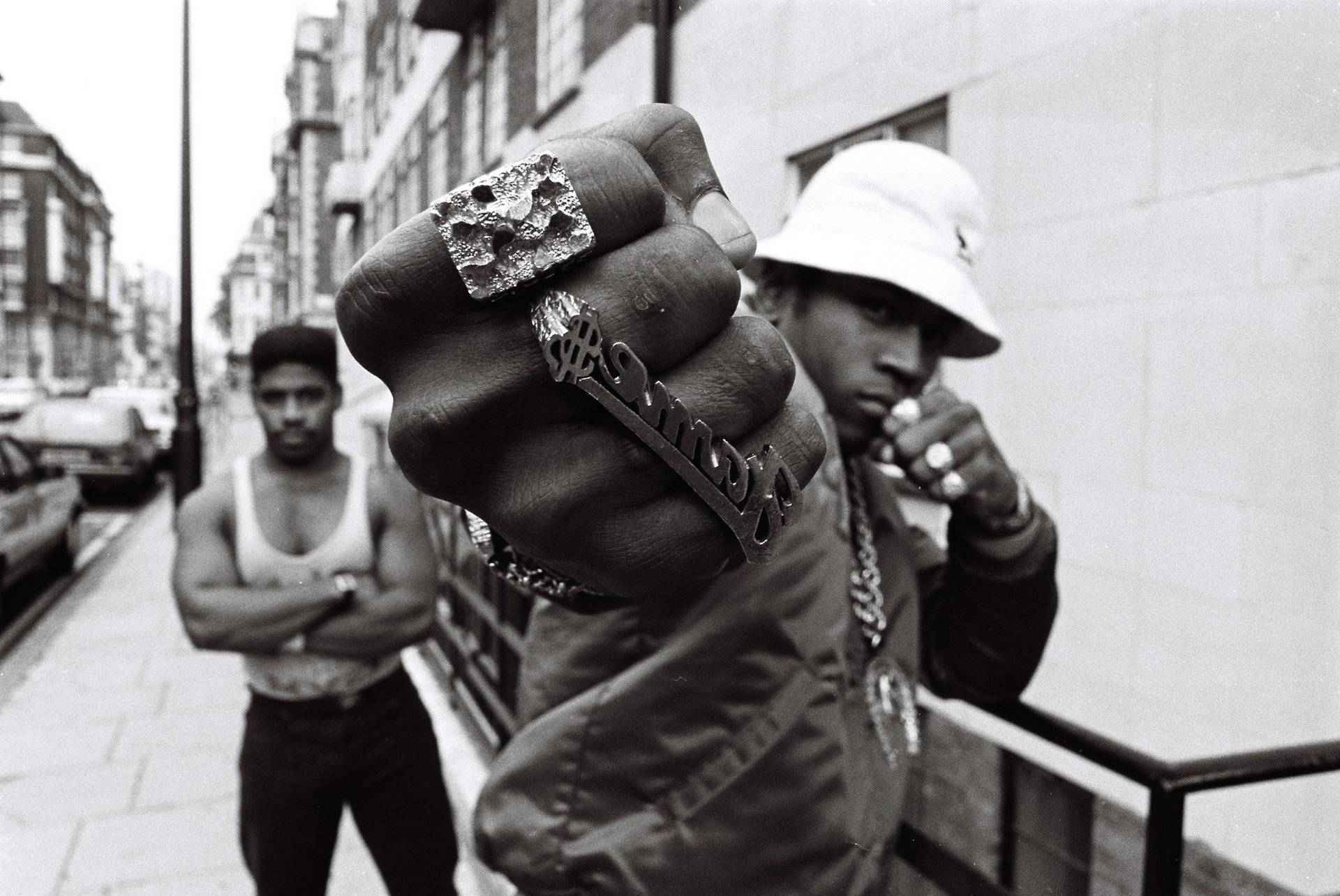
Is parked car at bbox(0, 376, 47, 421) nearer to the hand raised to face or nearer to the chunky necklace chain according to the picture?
the chunky necklace chain

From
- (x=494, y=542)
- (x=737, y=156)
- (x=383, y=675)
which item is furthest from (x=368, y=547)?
(x=494, y=542)

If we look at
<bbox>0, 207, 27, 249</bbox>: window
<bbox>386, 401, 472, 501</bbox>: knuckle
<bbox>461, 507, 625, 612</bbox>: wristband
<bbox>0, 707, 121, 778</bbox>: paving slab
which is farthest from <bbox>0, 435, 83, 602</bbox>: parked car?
<bbox>386, 401, 472, 501</bbox>: knuckle

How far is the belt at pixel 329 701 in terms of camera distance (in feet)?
8.59

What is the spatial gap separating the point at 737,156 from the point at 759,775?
3.31 feet

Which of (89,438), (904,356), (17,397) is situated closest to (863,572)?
(904,356)

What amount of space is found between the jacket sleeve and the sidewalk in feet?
4.59

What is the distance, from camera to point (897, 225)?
1472 mm

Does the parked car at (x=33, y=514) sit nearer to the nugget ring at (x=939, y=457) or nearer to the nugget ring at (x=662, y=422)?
the nugget ring at (x=939, y=457)

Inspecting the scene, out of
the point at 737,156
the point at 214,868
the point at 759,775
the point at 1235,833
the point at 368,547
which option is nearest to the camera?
the point at 759,775

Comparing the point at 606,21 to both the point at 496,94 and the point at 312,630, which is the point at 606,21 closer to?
the point at 496,94

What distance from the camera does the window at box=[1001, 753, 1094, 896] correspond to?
3762mm

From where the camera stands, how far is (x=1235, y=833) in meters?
3.16

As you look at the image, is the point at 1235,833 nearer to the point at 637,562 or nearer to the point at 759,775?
the point at 759,775

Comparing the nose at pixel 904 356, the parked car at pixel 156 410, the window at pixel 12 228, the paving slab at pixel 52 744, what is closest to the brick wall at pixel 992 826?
the nose at pixel 904 356
